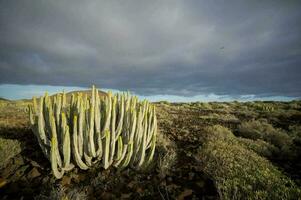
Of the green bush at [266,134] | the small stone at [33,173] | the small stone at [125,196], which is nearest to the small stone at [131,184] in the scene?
the small stone at [125,196]

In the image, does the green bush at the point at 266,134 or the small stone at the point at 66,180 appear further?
the green bush at the point at 266,134

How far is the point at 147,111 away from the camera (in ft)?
18.0

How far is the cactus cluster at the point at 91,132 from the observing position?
4.27m

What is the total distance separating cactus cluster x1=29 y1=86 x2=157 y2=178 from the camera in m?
4.27

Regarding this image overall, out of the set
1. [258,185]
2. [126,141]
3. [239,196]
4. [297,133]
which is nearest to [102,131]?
[126,141]

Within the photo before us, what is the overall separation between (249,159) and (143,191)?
3.10 meters

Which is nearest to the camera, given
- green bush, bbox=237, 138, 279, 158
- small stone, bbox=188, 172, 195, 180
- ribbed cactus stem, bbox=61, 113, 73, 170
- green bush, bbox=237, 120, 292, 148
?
ribbed cactus stem, bbox=61, 113, 73, 170

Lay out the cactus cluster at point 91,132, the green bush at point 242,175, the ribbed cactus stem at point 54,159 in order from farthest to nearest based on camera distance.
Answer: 1. the cactus cluster at point 91,132
2. the ribbed cactus stem at point 54,159
3. the green bush at point 242,175

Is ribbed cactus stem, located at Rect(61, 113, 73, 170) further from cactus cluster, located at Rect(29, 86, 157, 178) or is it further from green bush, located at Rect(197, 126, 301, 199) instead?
green bush, located at Rect(197, 126, 301, 199)

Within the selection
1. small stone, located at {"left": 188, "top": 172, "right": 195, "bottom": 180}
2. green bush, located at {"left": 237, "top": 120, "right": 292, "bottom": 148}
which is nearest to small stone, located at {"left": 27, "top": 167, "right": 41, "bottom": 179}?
small stone, located at {"left": 188, "top": 172, "right": 195, "bottom": 180}

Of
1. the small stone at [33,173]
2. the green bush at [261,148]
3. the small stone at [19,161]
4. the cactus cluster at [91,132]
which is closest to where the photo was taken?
the small stone at [33,173]

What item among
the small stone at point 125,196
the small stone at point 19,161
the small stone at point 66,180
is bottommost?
the small stone at point 125,196

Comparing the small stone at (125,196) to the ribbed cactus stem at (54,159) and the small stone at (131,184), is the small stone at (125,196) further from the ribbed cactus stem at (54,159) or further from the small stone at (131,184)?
the ribbed cactus stem at (54,159)

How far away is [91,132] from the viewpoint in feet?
14.3
